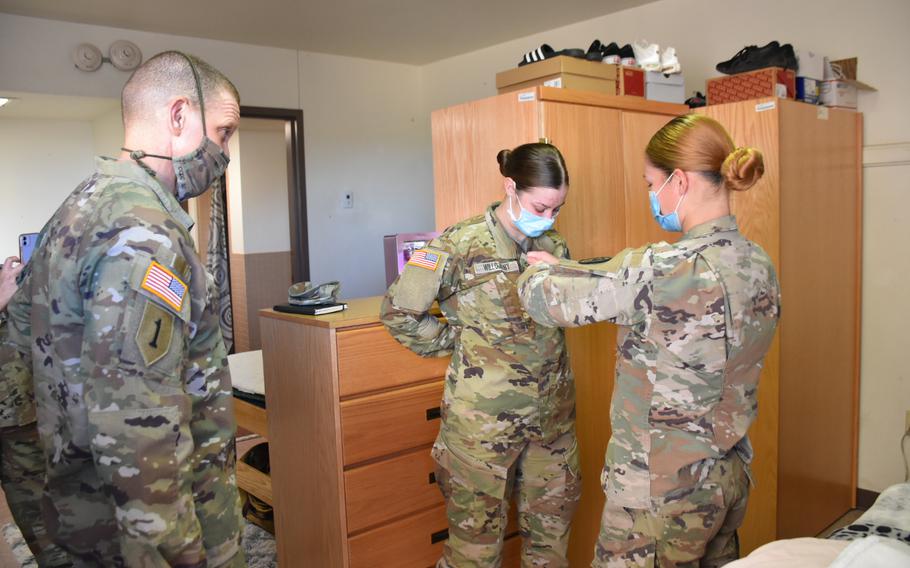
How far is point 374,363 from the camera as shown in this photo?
7.37 feet

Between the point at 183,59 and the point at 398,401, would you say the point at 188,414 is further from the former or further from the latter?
the point at 398,401

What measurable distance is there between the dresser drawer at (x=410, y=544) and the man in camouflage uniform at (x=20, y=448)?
2.95ft

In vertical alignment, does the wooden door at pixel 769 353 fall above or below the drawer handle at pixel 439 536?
above

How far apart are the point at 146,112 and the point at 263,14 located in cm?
321

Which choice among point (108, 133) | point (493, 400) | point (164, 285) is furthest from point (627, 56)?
point (108, 133)

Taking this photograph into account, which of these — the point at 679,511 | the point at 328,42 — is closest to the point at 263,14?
the point at 328,42

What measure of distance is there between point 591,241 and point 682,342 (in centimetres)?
107

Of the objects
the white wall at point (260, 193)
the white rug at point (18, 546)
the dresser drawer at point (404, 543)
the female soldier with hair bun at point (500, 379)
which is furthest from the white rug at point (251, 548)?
the white wall at point (260, 193)

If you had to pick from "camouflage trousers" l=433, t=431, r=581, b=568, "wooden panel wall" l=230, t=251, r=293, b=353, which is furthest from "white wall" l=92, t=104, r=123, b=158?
"camouflage trousers" l=433, t=431, r=581, b=568

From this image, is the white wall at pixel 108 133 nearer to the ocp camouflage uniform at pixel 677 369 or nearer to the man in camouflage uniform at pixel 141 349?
the man in camouflage uniform at pixel 141 349

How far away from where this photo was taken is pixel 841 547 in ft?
3.90

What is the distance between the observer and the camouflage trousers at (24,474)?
1668 mm

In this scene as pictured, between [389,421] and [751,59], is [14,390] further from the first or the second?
[751,59]

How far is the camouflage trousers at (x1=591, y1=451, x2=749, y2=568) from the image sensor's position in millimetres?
1578
